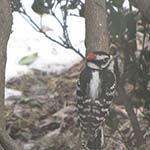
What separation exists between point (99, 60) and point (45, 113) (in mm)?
2574

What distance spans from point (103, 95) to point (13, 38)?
4.01m

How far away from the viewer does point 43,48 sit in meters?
6.38

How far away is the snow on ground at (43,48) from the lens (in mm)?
5969

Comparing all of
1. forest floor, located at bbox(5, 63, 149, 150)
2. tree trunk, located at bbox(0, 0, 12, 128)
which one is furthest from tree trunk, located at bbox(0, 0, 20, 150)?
forest floor, located at bbox(5, 63, 149, 150)

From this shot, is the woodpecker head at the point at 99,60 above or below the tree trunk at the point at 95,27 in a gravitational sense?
below

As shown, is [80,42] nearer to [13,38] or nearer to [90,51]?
[13,38]

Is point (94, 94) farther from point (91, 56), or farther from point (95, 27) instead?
point (95, 27)

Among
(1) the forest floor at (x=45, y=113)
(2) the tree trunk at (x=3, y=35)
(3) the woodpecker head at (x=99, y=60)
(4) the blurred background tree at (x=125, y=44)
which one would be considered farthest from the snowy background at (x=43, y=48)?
(3) the woodpecker head at (x=99, y=60)

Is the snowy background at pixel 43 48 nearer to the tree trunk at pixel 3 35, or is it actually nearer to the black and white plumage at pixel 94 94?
the tree trunk at pixel 3 35

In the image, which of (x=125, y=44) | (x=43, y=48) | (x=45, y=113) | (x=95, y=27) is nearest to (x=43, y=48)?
(x=43, y=48)

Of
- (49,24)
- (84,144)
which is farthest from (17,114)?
(84,144)

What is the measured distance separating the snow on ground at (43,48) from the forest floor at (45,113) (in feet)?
0.37

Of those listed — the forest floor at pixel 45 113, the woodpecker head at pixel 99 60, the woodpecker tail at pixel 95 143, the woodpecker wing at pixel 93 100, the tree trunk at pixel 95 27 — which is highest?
the tree trunk at pixel 95 27

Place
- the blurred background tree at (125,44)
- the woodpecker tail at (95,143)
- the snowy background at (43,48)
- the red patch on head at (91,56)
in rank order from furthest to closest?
1. the snowy background at (43,48)
2. the blurred background tree at (125,44)
3. the woodpecker tail at (95,143)
4. the red patch on head at (91,56)
